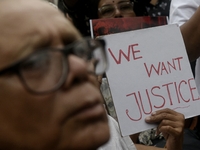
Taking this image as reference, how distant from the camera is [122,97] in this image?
1379 mm

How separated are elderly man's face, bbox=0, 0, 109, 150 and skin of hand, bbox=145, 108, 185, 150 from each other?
674 mm

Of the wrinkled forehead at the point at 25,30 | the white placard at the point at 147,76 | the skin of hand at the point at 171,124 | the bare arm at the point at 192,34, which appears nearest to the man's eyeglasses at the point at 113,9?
the bare arm at the point at 192,34

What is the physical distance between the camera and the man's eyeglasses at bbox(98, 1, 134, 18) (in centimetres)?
203

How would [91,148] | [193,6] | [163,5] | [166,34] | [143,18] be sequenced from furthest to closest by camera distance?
[163,5]
[193,6]
[143,18]
[166,34]
[91,148]

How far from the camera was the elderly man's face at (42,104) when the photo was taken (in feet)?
2.24

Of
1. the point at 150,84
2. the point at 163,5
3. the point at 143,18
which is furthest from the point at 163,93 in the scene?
the point at 163,5

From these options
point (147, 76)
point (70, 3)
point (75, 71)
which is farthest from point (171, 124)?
point (70, 3)

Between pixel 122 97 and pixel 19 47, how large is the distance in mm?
715

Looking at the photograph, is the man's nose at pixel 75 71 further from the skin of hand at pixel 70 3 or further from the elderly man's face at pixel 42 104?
the skin of hand at pixel 70 3

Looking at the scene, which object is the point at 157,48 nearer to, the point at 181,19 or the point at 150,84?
the point at 150,84

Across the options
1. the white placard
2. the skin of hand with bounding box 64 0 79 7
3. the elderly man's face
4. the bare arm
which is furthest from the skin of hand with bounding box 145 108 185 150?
the skin of hand with bounding box 64 0 79 7

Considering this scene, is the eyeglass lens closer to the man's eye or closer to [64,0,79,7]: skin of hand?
the man's eye

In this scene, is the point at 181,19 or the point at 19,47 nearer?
the point at 19,47

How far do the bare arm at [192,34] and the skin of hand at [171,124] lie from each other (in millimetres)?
367
